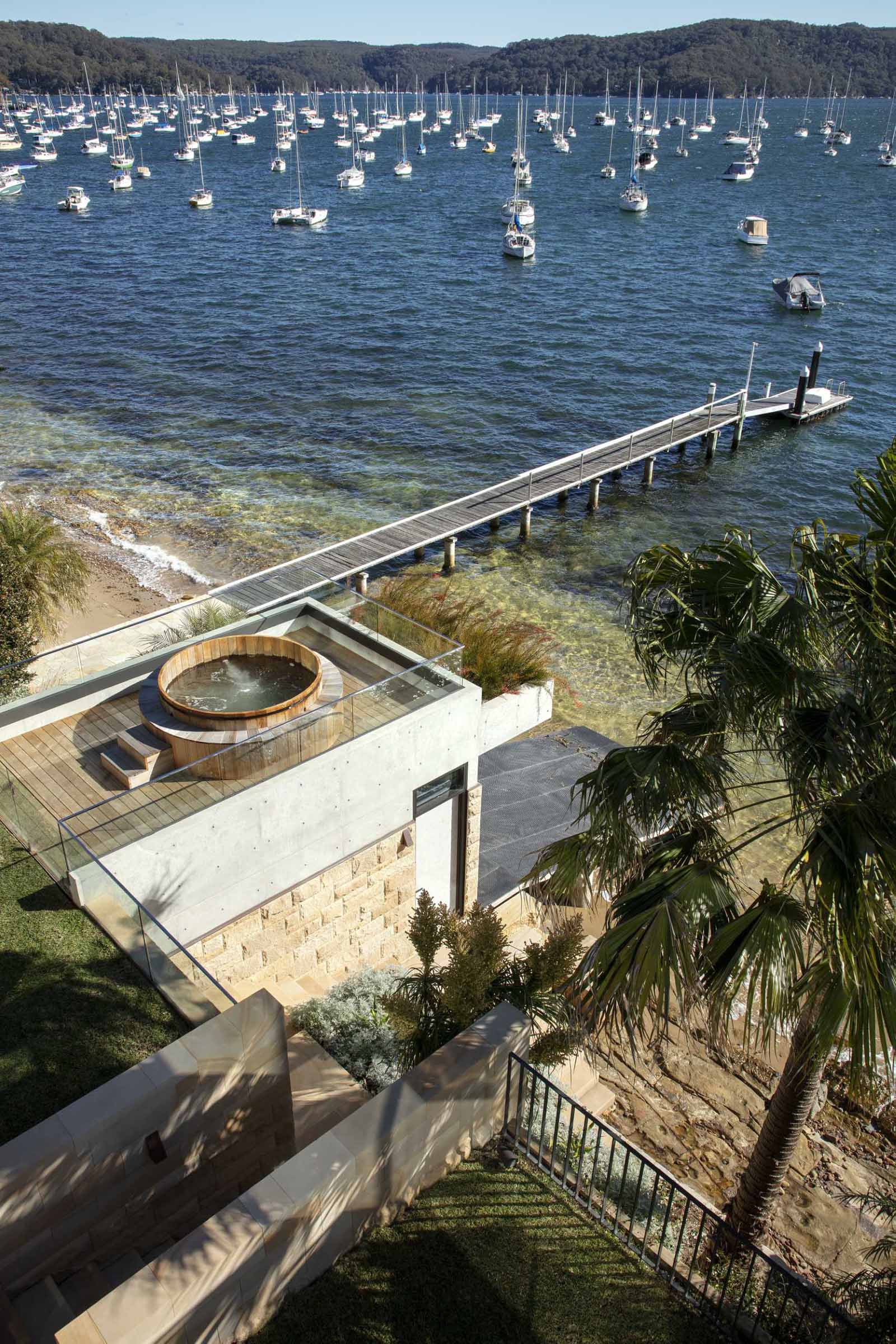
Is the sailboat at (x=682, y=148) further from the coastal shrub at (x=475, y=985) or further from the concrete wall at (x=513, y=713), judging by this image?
the coastal shrub at (x=475, y=985)

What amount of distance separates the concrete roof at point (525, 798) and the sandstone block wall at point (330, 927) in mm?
1740

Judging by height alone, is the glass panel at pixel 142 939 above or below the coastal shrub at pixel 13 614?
above

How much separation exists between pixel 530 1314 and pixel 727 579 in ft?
19.5

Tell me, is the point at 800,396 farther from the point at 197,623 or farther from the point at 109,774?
the point at 109,774

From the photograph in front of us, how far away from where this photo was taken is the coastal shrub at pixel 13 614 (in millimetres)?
18031

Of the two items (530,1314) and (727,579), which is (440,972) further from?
(727,579)

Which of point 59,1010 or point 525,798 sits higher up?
point 59,1010

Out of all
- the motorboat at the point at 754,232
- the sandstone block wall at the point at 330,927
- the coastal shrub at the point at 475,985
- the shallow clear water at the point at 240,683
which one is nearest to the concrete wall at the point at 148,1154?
Answer: the coastal shrub at the point at 475,985

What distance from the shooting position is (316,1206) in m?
7.81

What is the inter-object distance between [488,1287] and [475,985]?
235 cm

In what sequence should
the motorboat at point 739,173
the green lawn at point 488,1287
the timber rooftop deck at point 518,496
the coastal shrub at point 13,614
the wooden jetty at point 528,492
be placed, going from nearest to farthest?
the green lawn at point 488,1287 < the coastal shrub at point 13,614 < the timber rooftop deck at point 518,496 < the wooden jetty at point 528,492 < the motorboat at point 739,173

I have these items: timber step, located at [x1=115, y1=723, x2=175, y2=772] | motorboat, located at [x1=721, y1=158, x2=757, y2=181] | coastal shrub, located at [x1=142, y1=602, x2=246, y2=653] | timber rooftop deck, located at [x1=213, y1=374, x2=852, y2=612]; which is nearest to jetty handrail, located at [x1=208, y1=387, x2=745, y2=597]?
timber rooftop deck, located at [x1=213, y1=374, x2=852, y2=612]

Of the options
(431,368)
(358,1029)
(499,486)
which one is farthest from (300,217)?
(358,1029)

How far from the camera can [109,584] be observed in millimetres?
28719
